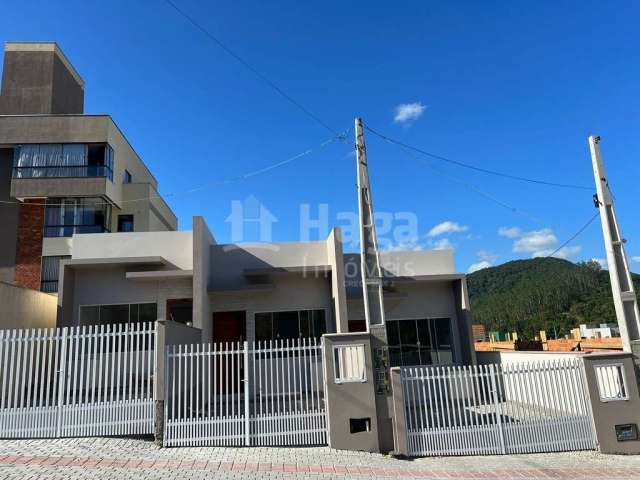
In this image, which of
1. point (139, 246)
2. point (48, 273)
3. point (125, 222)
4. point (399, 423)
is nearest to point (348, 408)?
point (399, 423)

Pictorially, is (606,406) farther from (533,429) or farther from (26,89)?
(26,89)

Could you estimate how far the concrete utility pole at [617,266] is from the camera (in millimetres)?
8788

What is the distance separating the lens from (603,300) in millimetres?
49844

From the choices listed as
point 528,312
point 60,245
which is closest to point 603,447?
point 60,245

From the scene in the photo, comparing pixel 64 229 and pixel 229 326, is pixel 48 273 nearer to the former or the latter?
pixel 64 229

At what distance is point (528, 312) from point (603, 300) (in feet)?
32.0

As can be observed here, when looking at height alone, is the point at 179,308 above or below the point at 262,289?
below

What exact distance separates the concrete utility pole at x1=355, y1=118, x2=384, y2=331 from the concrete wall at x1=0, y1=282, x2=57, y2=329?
8.71 meters

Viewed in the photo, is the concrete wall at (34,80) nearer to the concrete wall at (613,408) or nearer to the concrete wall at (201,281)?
the concrete wall at (201,281)

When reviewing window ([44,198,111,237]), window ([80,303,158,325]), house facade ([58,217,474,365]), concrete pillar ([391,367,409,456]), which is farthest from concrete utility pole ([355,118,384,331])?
window ([44,198,111,237])

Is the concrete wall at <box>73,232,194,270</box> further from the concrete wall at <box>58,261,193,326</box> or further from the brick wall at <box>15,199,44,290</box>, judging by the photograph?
the brick wall at <box>15,199,44,290</box>

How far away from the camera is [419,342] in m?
14.9

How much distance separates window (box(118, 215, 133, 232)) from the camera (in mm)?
23670

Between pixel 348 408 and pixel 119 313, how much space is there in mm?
8871
